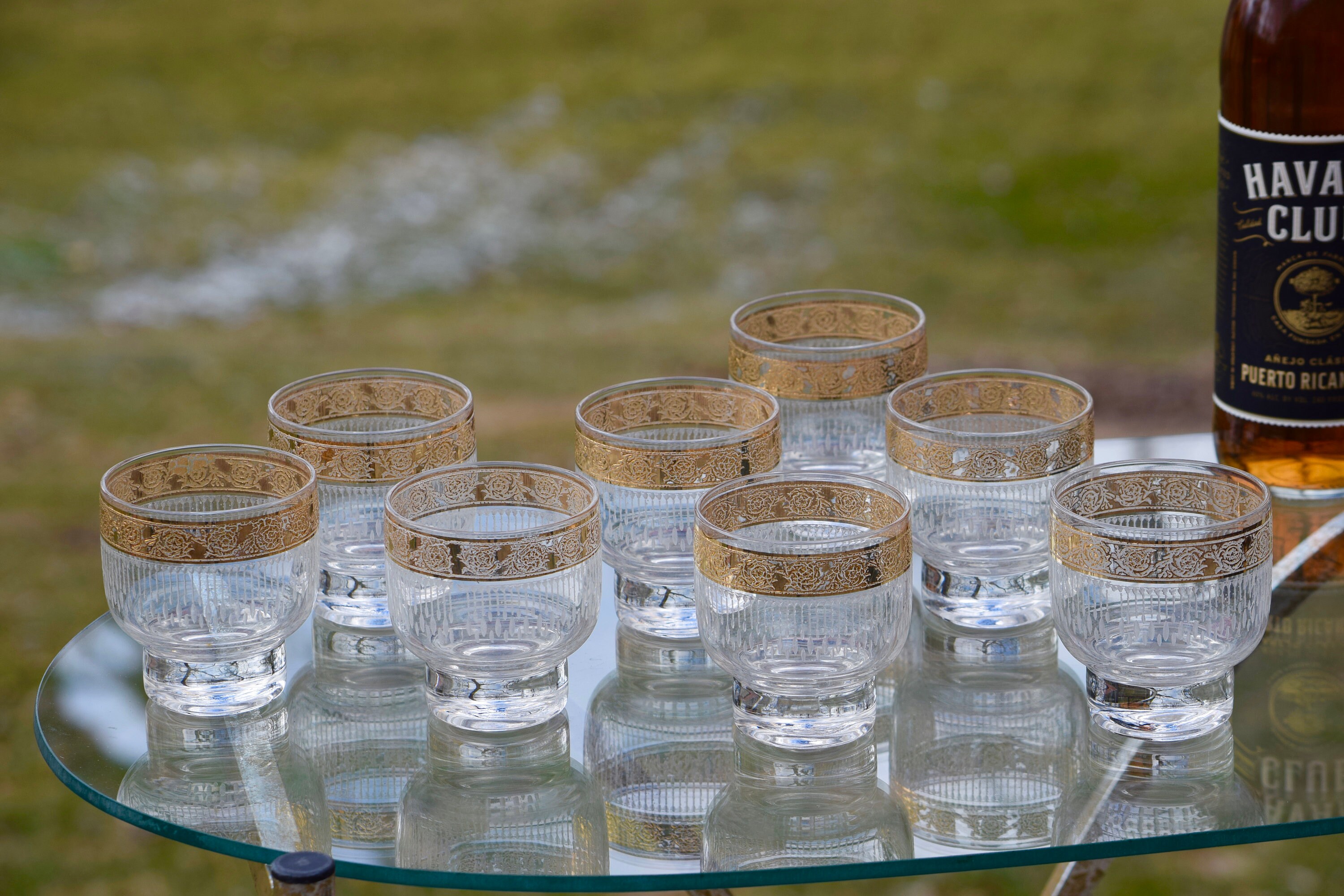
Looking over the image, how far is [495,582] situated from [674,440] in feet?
0.68

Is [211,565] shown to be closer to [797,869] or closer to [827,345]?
[797,869]

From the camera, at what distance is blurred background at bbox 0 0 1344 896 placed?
392 centimetres

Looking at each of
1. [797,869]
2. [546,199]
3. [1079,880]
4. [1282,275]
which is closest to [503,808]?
[797,869]

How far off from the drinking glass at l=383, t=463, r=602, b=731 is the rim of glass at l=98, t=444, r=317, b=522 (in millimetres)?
56

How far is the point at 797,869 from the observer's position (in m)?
0.85

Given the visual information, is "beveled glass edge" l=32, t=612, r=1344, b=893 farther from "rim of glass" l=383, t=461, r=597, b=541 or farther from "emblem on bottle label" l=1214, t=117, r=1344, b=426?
"emblem on bottle label" l=1214, t=117, r=1344, b=426

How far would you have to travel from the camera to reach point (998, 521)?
3.46 ft

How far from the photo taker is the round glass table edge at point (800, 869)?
848 millimetres

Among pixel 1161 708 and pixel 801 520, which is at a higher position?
pixel 801 520

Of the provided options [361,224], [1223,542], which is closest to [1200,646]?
[1223,542]

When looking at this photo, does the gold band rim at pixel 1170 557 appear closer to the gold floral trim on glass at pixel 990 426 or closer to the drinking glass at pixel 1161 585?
the drinking glass at pixel 1161 585

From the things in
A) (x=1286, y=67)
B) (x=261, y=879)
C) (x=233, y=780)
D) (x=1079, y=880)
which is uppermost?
(x=1286, y=67)

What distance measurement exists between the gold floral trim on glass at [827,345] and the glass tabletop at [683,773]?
183mm

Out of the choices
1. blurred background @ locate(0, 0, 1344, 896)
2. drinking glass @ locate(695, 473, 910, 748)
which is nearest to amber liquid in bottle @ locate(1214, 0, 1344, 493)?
drinking glass @ locate(695, 473, 910, 748)
